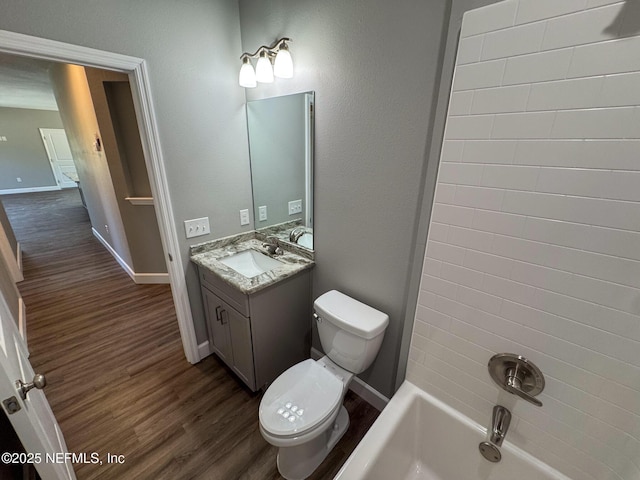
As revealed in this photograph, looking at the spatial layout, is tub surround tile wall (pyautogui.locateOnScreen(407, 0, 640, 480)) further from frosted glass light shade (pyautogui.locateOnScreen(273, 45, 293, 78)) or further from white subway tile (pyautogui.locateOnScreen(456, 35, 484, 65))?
frosted glass light shade (pyautogui.locateOnScreen(273, 45, 293, 78))

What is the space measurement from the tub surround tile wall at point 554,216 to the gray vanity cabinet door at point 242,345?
114cm

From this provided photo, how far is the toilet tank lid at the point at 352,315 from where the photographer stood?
4.26ft

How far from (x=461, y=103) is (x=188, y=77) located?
151 centimetres

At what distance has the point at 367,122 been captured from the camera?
126cm

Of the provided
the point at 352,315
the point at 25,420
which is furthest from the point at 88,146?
the point at 352,315

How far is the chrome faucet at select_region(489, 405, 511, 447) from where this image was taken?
1.04 meters

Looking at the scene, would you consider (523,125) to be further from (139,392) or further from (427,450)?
(139,392)

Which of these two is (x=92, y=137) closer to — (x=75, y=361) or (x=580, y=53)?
(x=75, y=361)

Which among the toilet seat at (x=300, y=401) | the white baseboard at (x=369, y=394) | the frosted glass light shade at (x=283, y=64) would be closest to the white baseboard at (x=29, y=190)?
the frosted glass light shade at (x=283, y=64)

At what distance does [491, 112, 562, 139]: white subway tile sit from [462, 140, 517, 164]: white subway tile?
2cm

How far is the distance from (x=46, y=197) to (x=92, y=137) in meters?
6.78

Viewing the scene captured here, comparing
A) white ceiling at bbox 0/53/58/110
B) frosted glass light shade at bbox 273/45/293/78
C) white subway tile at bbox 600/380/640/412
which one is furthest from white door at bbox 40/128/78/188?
white subway tile at bbox 600/380/640/412

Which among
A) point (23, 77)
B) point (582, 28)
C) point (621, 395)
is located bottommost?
point (621, 395)

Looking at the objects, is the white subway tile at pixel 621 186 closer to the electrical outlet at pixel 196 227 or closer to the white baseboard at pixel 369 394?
the white baseboard at pixel 369 394
